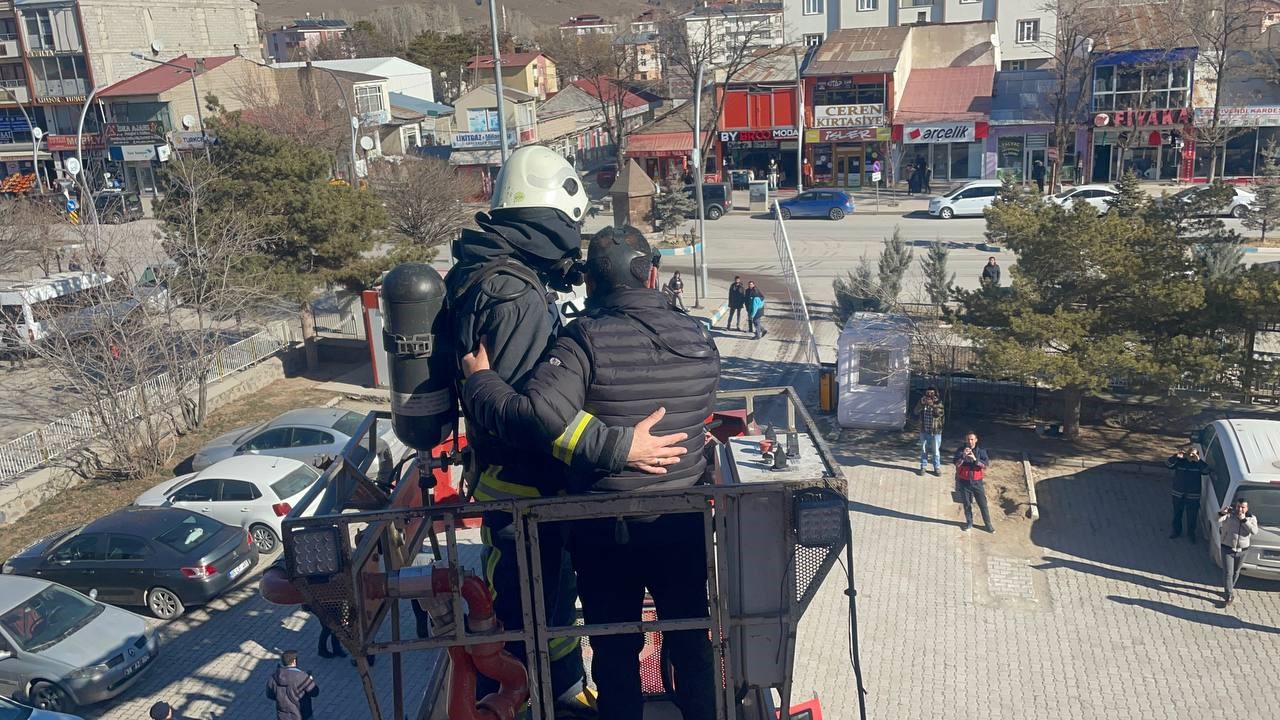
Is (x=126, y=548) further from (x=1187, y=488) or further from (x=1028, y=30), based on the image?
(x=1028, y=30)

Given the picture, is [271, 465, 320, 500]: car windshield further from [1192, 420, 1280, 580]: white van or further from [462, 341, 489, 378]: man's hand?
[1192, 420, 1280, 580]: white van

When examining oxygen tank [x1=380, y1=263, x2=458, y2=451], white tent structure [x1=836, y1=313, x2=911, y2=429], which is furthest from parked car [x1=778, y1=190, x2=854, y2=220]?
oxygen tank [x1=380, y1=263, x2=458, y2=451]

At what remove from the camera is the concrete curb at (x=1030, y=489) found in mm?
13383

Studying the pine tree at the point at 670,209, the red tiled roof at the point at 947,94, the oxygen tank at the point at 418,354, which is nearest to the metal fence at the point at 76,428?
the oxygen tank at the point at 418,354

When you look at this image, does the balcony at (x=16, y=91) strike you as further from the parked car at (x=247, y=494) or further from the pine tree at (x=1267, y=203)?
the pine tree at (x=1267, y=203)

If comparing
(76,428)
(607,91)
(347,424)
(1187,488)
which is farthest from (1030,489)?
(607,91)

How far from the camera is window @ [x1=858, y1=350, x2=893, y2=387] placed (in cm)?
1573

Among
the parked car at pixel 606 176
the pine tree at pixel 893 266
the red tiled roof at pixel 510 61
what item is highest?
the red tiled roof at pixel 510 61

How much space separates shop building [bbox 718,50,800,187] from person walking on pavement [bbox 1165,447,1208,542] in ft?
104

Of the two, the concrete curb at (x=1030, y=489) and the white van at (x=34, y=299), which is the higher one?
the white van at (x=34, y=299)

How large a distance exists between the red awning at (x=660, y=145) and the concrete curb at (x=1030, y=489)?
3102 cm

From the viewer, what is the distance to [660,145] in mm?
44562

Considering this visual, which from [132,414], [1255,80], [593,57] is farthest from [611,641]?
[593,57]

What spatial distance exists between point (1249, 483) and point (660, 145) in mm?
35439
